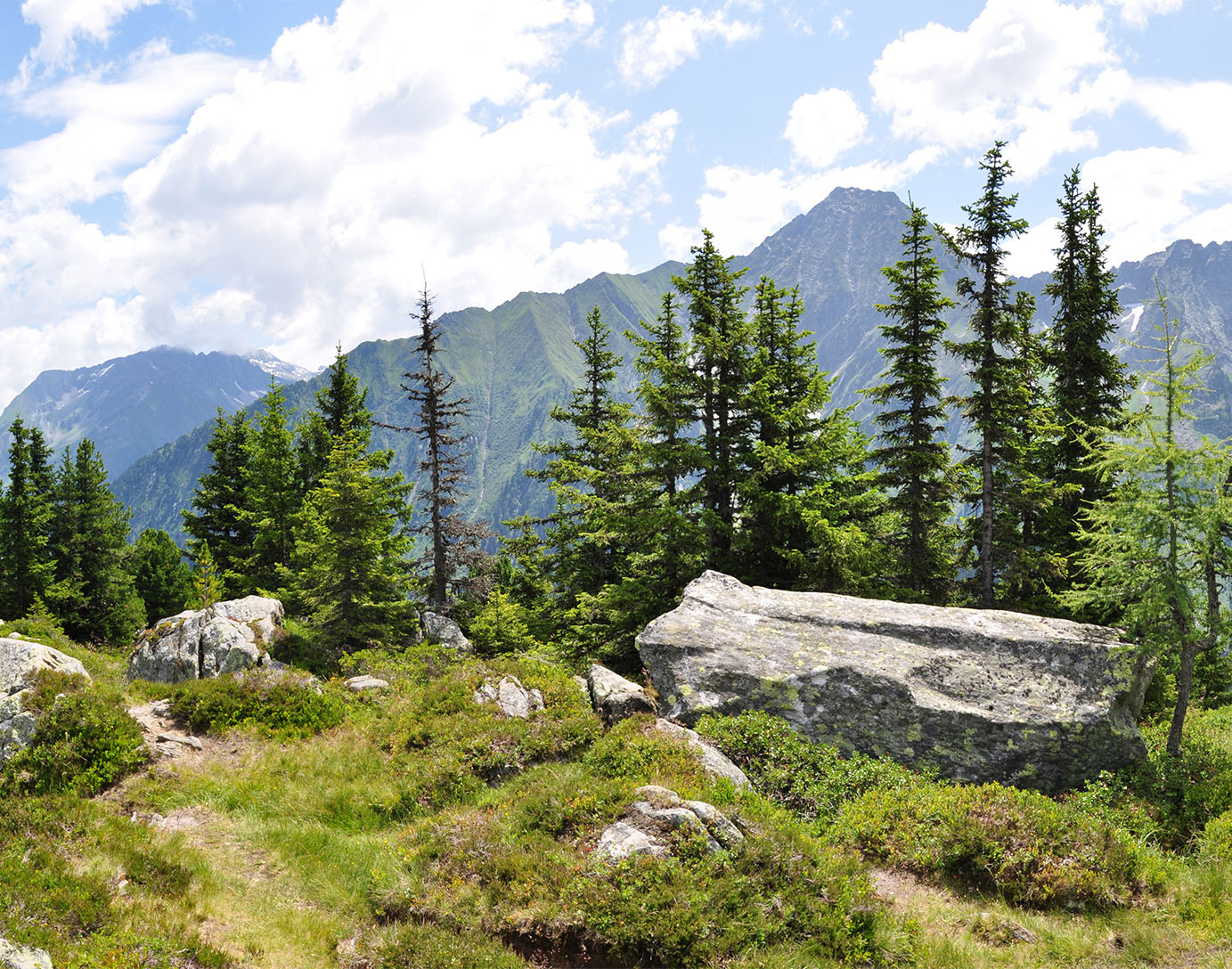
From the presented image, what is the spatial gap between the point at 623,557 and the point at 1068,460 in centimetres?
1716

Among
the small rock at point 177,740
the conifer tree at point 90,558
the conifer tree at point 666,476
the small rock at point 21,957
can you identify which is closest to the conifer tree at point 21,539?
the conifer tree at point 90,558

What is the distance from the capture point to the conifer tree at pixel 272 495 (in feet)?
102

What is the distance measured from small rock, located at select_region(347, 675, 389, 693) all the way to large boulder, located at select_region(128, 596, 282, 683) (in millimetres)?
4626

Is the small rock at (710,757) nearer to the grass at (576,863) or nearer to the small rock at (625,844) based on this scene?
the grass at (576,863)

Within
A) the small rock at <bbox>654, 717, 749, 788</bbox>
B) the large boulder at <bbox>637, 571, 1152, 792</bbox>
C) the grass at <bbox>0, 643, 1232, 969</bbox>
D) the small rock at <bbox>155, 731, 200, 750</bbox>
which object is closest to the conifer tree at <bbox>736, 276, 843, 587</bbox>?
the large boulder at <bbox>637, 571, 1152, 792</bbox>

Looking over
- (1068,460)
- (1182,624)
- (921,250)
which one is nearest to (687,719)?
(1182,624)

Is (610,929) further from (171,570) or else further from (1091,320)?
(171,570)

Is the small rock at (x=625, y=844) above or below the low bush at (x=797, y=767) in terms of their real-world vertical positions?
above

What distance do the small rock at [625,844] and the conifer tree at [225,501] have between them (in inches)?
1276

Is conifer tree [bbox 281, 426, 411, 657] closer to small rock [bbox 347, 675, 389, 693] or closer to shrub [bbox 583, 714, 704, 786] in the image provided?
small rock [bbox 347, 675, 389, 693]

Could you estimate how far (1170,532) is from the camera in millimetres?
12719

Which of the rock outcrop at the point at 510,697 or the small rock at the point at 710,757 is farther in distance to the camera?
the rock outcrop at the point at 510,697

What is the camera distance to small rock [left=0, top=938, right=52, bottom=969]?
5.36m

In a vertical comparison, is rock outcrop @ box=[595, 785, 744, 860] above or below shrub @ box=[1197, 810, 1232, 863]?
above
